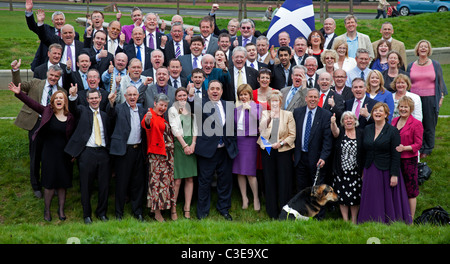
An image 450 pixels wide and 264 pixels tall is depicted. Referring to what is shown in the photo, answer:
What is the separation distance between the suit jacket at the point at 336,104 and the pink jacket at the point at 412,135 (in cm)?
103

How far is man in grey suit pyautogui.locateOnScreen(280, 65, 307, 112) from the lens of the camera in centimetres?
932

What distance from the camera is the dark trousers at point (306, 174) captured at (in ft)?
29.7

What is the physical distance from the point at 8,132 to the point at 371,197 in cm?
756

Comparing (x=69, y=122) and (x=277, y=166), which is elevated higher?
(x=69, y=122)

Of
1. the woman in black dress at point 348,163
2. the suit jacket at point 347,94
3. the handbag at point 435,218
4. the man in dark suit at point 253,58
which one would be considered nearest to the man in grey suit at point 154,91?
the man in dark suit at point 253,58

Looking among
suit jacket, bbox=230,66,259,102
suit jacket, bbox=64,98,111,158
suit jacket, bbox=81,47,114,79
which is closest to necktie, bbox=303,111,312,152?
suit jacket, bbox=230,66,259,102

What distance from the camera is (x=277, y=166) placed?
9344 mm

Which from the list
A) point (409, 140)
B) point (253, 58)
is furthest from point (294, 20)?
point (409, 140)

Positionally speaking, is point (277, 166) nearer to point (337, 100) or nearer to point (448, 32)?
point (337, 100)

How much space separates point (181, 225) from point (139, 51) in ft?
13.3

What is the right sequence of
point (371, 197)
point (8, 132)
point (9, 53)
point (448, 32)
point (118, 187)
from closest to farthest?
point (371, 197), point (118, 187), point (8, 132), point (9, 53), point (448, 32)

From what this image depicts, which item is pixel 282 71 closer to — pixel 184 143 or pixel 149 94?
pixel 184 143

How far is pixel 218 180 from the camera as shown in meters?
9.73
